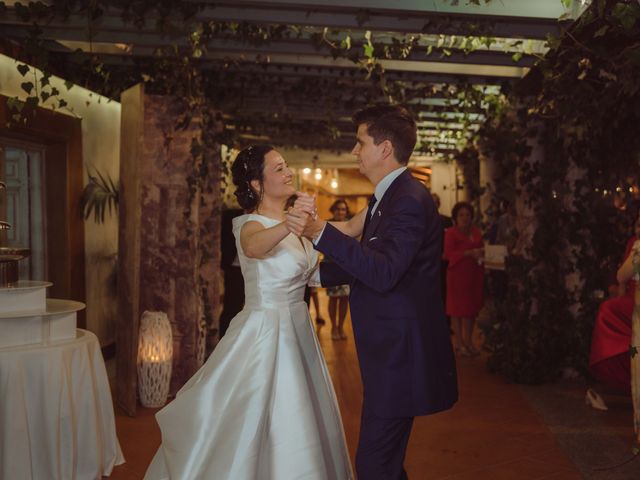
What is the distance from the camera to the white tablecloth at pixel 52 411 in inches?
124

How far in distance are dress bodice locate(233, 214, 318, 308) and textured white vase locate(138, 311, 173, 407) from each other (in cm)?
222

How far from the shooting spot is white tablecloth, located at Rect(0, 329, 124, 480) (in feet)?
10.3

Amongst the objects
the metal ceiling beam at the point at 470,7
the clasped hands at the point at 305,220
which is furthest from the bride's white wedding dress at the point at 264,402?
the metal ceiling beam at the point at 470,7

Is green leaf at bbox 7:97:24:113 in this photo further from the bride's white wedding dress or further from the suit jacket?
the suit jacket

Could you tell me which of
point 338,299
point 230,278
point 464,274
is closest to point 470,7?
point 464,274

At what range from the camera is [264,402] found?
2746 mm

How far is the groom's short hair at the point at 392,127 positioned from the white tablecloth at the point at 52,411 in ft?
6.35

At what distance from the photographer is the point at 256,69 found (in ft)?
20.4

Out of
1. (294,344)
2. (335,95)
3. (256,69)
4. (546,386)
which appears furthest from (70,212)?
(546,386)

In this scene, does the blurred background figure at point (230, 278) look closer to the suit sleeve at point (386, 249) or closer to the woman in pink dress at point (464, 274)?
the woman in pink dress at point (464, 274)

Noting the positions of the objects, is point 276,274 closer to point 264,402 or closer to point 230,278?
point 264,402

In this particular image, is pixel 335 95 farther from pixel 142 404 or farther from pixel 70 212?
pixel 142 404

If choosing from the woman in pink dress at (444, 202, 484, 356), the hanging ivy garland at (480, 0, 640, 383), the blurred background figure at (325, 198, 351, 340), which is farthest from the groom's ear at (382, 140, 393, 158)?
the blurred background figure at (325, 198, 351, 340)

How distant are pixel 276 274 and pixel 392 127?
2.84 feet
